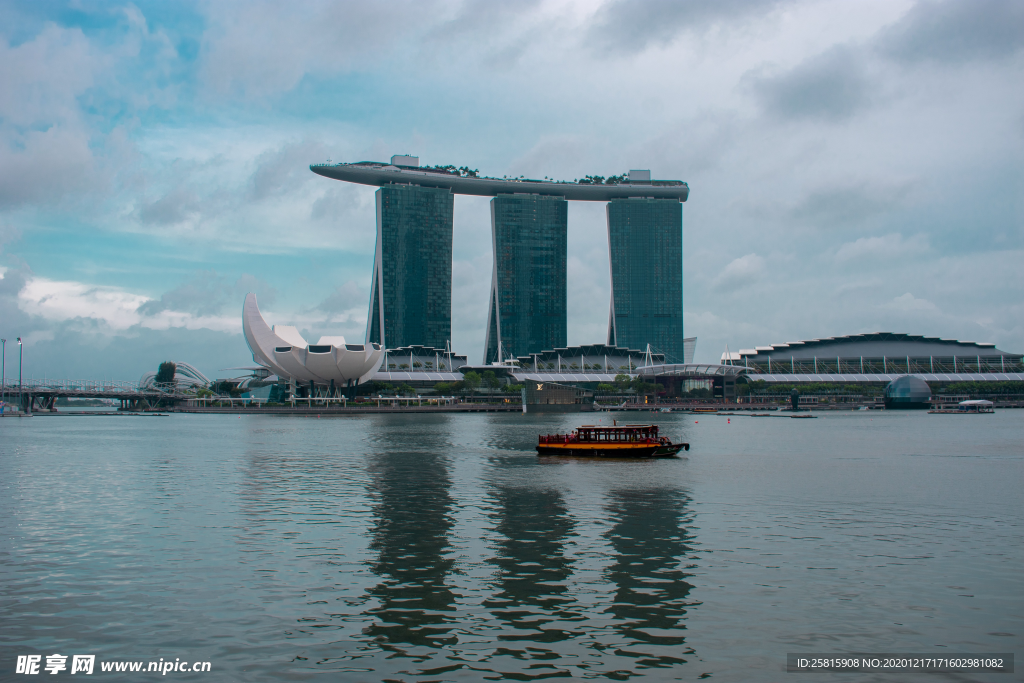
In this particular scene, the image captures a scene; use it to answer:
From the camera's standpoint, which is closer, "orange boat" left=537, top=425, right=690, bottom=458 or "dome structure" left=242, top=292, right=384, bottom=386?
"orange boat" left=537, top=425, right=690, bottom=458

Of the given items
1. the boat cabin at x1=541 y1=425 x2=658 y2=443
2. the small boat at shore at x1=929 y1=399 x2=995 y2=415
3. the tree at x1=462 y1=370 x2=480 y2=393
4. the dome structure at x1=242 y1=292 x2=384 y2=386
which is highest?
the dome structure at x1=242 y1=292 x2=384 y2=386

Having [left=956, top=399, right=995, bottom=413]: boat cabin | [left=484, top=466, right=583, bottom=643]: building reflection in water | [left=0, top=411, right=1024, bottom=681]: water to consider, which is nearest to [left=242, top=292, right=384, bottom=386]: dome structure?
[left=0, top=411, right=1024, bottom=681]: water

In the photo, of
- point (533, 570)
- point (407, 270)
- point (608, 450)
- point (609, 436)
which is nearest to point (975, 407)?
point (609, 436)

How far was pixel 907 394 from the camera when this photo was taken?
134m

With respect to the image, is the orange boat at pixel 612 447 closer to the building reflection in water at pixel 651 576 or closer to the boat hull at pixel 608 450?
the boat hull at pixel 608 450

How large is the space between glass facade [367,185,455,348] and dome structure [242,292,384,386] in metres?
51.7

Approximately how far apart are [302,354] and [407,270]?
2636 inches

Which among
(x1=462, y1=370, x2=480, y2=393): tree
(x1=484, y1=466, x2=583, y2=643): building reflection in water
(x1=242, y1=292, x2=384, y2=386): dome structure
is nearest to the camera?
(x1=484, y1=466, x2=583, y2=643): building reflection in water

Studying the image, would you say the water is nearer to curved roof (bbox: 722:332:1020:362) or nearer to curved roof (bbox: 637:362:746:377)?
curved roof (bbox: 637:362:746:377)

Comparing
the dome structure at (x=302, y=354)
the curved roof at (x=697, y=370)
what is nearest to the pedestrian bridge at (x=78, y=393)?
the dome structure at (x=302, y=354)

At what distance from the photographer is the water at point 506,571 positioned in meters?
11.6

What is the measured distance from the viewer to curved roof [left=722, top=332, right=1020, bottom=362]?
168m

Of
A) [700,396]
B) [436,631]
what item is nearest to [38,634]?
[436,631]

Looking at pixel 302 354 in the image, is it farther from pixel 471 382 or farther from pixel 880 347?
pixel 880 347
